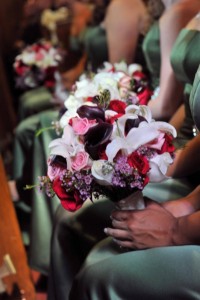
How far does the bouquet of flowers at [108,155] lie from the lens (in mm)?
879

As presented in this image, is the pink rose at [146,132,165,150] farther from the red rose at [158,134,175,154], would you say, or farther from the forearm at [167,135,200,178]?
the forearm at [167,135,200,178]

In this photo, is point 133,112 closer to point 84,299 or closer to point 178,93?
point 84,299

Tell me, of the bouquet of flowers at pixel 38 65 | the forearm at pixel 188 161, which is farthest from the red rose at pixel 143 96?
the bouquet of flowers at pixel 38 65

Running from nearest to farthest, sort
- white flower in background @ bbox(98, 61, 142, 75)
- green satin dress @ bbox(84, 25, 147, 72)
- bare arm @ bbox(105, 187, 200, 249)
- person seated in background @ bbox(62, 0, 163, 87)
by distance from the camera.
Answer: bare arm @ bbox(105, 187, 200, 249), white flower in background @ bbox(98, 61, 142, 75), person seated in background @ bbox(62, 0, 163, 87), green satin dress @ bbox(84, 25, 147, 72)

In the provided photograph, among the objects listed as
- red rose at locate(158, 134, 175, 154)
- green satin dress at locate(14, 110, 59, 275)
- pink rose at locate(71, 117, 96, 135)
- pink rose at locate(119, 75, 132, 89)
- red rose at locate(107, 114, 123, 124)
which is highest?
pink rose at locate(71, 117, 96, 135)

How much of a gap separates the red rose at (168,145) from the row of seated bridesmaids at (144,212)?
0.07 m

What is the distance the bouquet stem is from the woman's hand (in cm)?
2

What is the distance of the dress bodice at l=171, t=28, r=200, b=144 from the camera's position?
1.32m

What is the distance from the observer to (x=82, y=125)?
920mm

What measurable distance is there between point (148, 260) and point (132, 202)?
130 mm

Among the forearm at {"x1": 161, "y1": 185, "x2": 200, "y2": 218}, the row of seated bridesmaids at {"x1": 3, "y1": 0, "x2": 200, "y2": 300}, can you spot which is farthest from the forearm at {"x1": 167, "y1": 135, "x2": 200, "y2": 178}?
the forearm at {"x1": 161, "y1": 185, "x2": 200, "y2": 218}

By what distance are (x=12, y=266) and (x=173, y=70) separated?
0.82 m

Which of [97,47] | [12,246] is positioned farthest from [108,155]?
[97,47]

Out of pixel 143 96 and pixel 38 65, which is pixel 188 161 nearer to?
pixel 143 96
